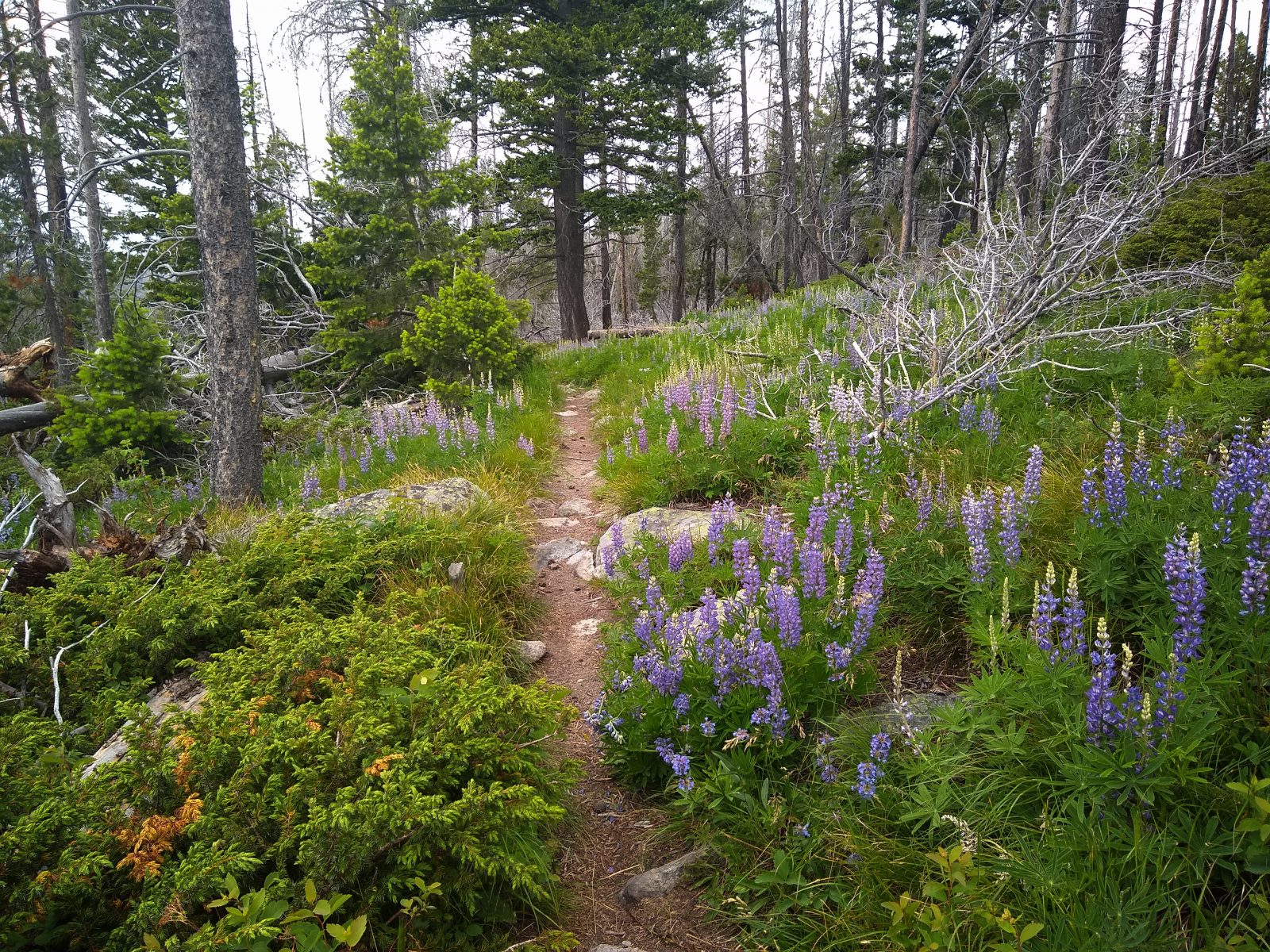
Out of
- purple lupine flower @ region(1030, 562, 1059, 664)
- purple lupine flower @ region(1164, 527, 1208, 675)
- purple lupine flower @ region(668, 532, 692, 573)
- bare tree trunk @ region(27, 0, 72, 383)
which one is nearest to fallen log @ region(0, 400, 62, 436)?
purple lupine flower @ region(668, 532, 692, 573)

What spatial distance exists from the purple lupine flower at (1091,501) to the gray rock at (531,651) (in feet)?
10.1

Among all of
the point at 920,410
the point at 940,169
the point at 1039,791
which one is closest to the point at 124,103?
the point at 920,410

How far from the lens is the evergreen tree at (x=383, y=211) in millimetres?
9609

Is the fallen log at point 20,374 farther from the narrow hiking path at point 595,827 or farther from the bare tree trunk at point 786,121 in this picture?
the bare tree trunk at point 786,121

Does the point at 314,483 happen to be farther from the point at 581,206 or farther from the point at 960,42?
the point at 960,42

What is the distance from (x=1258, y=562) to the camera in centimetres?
217

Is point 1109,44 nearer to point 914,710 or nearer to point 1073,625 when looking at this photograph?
point 1073,625

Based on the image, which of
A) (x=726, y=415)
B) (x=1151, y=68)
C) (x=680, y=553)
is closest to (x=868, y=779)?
(x=680, y=553)

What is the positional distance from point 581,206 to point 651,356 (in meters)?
7.08

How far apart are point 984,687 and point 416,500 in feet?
13.9

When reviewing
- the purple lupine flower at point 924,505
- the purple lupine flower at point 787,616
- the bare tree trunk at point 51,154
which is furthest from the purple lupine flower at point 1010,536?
the bare tree trunk at point 51,154

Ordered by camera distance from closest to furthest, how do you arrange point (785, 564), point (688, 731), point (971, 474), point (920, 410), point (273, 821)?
1. point (273, 821)
2. point (688, 731)
3. point (785, 564)
4. point (971, 474)
5. point (920, 410)

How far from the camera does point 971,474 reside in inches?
168

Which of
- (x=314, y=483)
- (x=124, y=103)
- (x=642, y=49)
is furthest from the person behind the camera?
(x=124, y=103)
